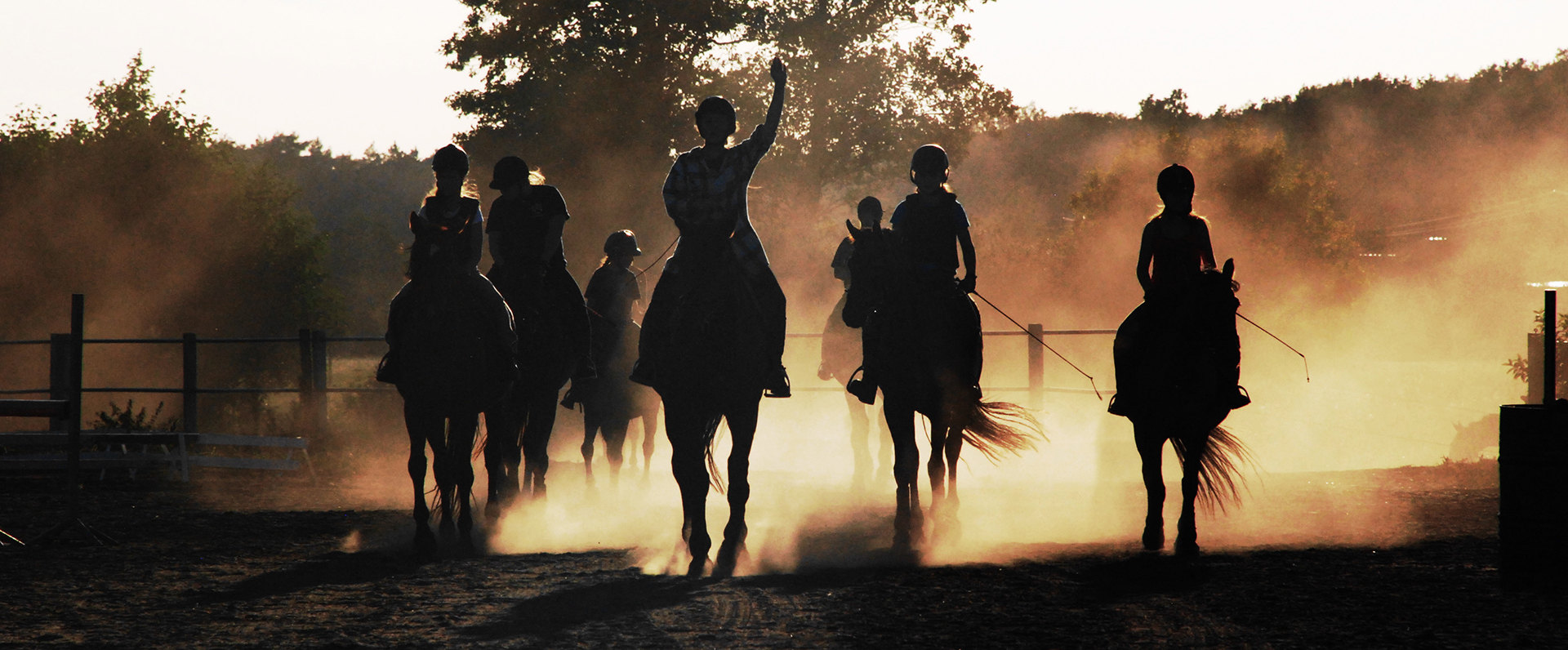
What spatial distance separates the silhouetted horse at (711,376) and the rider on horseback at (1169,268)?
1988 millimetres

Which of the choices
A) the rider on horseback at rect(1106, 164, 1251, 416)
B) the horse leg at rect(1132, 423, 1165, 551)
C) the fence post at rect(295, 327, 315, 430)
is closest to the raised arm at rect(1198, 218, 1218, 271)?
the rider on horseback at rect(1106, 164, 1251, 416)

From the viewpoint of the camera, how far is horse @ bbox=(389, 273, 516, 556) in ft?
24.5

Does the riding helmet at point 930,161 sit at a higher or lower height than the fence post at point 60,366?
higher

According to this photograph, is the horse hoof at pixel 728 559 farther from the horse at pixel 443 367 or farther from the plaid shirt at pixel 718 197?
the horse at pixel 443 367

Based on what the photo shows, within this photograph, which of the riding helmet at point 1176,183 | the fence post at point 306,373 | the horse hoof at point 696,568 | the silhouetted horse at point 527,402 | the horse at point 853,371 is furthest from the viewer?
the fence post at point 306,373

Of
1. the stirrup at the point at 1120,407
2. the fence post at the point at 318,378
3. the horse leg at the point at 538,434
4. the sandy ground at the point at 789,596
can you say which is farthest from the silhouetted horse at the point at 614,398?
the fence post at the point at 318,378

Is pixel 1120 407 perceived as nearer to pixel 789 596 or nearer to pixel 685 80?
pixel 789 596

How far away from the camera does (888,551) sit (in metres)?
7.42

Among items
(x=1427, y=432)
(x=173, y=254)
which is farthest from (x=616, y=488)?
(x=1427, y=432)

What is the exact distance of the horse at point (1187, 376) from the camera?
23.8ft

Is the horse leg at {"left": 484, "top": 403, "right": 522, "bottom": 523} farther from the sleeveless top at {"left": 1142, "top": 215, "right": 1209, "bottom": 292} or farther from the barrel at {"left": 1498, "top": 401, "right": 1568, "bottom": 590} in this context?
the barrel at {"left": 1498, "top": 401, "right": 1568, "bottom": 590}

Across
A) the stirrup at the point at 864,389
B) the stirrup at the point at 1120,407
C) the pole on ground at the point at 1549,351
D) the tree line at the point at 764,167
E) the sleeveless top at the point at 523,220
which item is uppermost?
the tree line at the point at 764,167

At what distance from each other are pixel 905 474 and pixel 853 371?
397 cm

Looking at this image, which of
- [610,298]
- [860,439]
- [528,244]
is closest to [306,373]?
[610,298]
